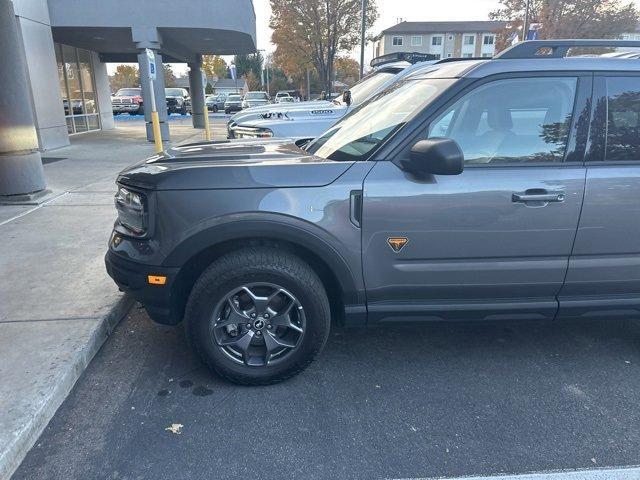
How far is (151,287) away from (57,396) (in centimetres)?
79

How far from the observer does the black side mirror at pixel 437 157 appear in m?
2.62

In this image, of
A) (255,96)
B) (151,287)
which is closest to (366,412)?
(151,287)

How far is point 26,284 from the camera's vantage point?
4.15 m

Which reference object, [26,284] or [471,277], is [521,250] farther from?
[26,284]

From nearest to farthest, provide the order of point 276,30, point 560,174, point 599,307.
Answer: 1. point 560,174
2. point 599,307
3. point 276,30

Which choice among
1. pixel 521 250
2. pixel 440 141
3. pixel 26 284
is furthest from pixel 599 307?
pixel 26 284

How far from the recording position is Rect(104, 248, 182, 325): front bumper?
284 cm

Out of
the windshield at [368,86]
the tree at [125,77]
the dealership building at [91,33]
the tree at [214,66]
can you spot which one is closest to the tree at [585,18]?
the dealership building at [91,33]

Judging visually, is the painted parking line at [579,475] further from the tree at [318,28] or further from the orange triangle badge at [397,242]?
the tree at [318,28]

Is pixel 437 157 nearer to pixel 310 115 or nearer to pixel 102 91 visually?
pixel 310 115

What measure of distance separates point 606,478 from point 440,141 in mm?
1814

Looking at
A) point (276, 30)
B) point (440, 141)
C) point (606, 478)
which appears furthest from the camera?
point (276, 30)

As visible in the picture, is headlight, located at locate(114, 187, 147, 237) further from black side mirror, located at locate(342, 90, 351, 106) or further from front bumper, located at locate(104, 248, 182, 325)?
black side mirror, located at locate(342, 90, 351, 106)

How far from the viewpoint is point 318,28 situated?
36.8 meters
